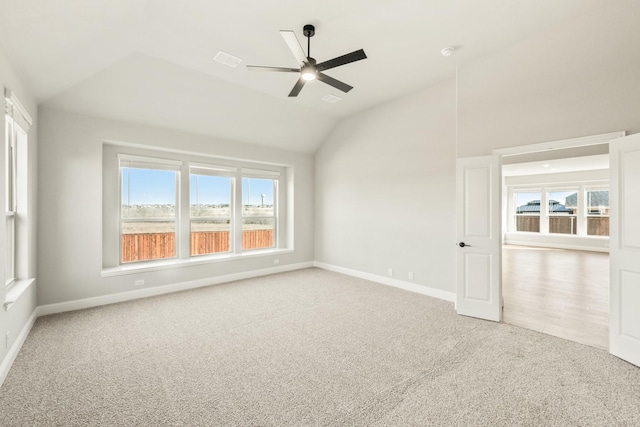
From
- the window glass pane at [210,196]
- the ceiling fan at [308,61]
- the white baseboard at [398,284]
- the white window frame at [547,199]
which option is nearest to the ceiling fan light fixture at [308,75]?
the ceiling fan at [308,61]

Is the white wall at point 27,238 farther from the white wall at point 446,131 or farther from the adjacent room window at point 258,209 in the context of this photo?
the white wall at point 446,131

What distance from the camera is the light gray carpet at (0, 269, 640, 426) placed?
198 centimetres

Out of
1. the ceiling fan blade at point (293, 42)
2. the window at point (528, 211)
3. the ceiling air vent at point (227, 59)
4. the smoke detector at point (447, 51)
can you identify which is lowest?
the window at point (528, 211)

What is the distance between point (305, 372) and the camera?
2500 mm

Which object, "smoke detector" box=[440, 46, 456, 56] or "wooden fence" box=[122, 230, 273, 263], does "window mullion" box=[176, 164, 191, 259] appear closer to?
"wooden fence" box=[122, 230, 273, 263]

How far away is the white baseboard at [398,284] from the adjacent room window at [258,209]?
1.53 m

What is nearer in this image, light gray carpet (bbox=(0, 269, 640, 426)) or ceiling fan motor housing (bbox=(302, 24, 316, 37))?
light gray carpet (bbox=(0, 269, 640, 426))

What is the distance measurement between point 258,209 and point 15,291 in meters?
3.99

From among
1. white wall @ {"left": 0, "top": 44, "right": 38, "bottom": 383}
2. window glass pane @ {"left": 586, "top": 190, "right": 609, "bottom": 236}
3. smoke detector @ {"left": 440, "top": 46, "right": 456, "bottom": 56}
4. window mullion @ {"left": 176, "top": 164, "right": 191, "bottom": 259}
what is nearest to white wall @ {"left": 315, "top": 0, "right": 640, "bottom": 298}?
smoke detector @ {"left": 440, "top": 46, "right": 456, "bottom": 56}

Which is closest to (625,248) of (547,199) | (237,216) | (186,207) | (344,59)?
(344,59)

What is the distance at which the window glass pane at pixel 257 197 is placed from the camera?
6.17 metres

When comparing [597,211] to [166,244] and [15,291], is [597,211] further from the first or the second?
[15,291]

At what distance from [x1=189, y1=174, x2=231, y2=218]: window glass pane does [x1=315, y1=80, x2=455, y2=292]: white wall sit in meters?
2.15

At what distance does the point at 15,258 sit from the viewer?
3230 mm
